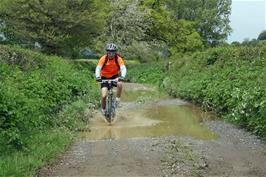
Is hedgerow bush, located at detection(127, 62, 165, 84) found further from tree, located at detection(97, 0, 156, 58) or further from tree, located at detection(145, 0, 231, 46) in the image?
tree, located at detection(145, 0, 231, 46)

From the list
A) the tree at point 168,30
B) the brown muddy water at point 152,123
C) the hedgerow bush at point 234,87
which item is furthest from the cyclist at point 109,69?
the tree at point 168,30

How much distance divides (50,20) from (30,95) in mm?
20691

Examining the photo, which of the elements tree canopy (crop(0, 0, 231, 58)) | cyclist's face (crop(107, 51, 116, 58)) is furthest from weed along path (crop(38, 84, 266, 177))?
tree canopy (crop(0, 0, 231, 58))

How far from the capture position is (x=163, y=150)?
32.8 feet

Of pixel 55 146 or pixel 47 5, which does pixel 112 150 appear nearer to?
pixel 55 146

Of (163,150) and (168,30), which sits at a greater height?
(168,30)

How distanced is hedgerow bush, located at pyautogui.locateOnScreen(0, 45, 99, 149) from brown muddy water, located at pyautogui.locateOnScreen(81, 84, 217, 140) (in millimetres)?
940

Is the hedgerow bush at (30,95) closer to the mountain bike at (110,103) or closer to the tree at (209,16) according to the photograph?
the mountain bike at (110,103)

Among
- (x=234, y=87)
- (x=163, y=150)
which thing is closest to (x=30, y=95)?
(x=163, y=150)

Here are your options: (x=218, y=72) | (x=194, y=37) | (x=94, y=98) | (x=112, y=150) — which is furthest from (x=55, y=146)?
(x=194, y=37)

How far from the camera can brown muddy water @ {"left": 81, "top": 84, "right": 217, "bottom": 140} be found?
40.2 feet

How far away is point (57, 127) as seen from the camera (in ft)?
40.5

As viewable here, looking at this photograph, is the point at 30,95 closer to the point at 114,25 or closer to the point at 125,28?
the point at 114,25

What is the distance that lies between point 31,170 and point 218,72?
12629mm
